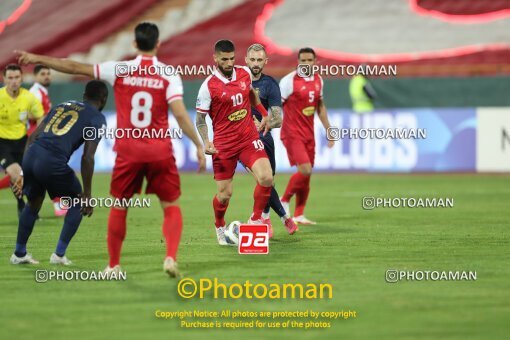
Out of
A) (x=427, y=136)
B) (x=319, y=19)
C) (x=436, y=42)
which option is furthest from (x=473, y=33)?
(x=427, y=136)

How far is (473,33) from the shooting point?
109ft

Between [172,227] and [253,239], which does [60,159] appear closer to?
[172,227]

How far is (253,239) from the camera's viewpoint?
1150 centimetres

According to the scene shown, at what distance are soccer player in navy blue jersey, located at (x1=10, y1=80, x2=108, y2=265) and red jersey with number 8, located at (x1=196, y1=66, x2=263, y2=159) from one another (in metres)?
1.72

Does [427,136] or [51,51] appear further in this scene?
[51,51]

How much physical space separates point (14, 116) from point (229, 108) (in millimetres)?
4731

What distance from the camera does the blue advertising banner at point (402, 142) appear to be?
24484 millimetres

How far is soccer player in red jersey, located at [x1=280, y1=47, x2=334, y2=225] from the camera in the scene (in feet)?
50.2

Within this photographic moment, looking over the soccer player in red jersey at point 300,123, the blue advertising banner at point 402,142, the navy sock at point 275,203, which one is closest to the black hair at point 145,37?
the navy sock at point 275,203

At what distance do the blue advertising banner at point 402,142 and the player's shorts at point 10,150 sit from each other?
1027 centimetres

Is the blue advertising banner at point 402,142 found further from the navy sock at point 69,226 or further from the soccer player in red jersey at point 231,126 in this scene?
the navy sock at point 69,226

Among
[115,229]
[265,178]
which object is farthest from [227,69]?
[115,229]

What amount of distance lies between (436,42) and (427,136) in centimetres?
900

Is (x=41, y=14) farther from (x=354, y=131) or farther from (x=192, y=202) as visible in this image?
(x=192, y=202)
